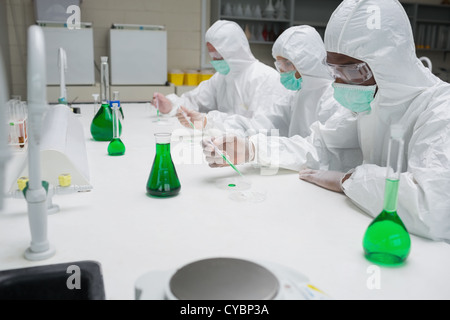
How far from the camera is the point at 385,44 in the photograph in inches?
44.4

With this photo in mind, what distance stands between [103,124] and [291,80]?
0.93 metres

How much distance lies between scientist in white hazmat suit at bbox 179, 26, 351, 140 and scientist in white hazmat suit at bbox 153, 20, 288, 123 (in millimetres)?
226

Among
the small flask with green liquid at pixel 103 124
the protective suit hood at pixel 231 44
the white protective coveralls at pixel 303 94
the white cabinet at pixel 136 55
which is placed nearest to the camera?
the small flask with green liquid at pixel 103 124

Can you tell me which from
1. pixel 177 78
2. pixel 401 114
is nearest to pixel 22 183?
pixel 401 114

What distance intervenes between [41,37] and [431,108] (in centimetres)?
97

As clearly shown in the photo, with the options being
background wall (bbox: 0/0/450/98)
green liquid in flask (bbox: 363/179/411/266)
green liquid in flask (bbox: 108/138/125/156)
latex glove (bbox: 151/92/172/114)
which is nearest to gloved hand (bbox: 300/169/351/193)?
green liquid in flask (bbox: 363/179/411/266)

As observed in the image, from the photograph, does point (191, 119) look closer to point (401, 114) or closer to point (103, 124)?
point (103, 124)

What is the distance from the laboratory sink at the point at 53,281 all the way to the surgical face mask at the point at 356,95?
0.88 meters

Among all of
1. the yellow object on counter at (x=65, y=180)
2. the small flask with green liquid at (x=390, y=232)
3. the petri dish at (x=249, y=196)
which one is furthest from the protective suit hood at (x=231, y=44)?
the small flask with green liquid at (x=390, y=232)

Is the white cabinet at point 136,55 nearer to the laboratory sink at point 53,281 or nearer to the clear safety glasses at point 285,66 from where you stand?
the clear safety glasses at point 285,66

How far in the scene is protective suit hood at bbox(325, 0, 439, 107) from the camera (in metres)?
1.13

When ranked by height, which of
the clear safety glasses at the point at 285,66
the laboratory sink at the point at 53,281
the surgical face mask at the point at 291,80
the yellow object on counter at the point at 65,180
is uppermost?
the clear safety glasses at the point at 285,66

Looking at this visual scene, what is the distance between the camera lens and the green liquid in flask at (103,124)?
5.86ft

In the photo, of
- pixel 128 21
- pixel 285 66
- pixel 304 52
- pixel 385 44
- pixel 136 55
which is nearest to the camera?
pixel 385 44
